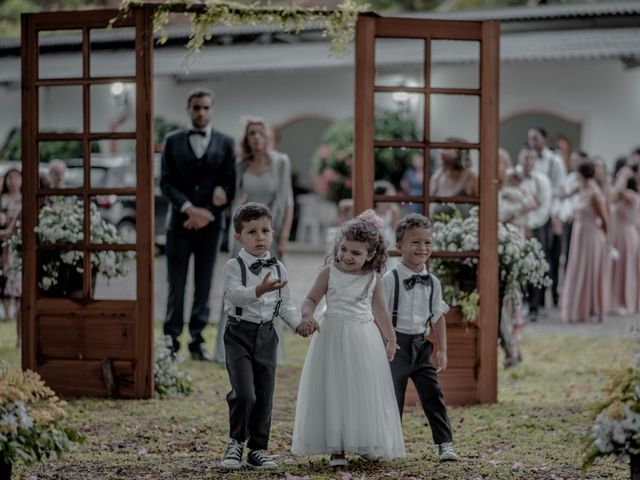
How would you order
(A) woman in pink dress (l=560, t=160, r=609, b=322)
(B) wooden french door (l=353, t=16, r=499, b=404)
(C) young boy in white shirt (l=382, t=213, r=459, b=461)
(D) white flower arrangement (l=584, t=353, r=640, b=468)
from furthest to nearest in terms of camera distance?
(A) woman in pink dress (l=560, t=160, r=609, b=322) → (B) wooden french door (l=353, t=16, r=499, b=404) → (C) young boy in white shirt (l=382, t=213, r=459, b=461) → (D) white flower arrangement (l=584, t=353, r=640, b=468)

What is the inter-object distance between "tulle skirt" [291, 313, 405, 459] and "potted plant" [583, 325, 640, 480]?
1.31 m

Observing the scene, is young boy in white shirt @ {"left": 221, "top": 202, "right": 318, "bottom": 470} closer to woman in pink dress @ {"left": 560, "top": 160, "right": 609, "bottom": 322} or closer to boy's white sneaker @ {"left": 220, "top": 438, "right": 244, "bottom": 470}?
boy's white sneaker @ {"left": 220, "top": 438, "right": 244, "bottom": 470}

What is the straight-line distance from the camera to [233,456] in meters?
5.89

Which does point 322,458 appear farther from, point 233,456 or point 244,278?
point 244,278

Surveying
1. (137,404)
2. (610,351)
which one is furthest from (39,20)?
(610,351)

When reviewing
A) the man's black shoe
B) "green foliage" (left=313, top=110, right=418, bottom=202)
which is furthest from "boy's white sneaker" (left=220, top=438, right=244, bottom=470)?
"green foliage" (left=313, top=110, right=418, bottom=202)

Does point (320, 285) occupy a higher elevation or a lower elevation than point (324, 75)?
lower

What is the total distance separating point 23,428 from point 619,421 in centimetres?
233

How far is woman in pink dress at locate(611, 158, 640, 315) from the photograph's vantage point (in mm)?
14133

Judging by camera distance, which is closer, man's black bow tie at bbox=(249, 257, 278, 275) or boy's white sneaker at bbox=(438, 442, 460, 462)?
man's black bow tie at bbox=(249, 257, 278, 275)

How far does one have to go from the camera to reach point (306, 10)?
24.8 feet

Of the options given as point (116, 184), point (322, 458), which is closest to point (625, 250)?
point (116, 184)

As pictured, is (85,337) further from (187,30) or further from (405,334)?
(187,30)

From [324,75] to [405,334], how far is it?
52.3 ft
